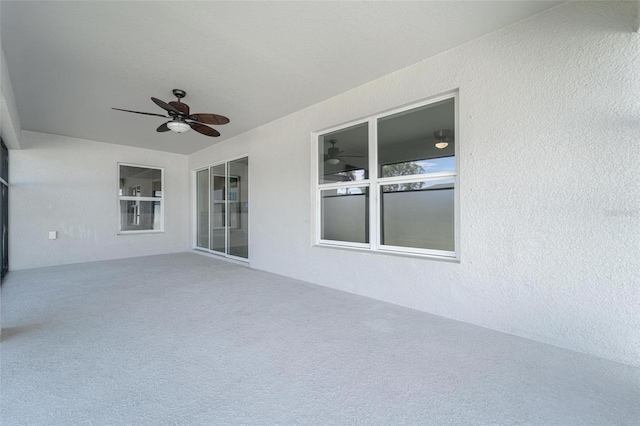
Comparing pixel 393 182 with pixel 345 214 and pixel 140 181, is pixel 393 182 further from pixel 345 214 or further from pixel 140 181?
pixel 140 181

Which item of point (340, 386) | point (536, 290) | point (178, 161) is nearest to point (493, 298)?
point (536, 290)

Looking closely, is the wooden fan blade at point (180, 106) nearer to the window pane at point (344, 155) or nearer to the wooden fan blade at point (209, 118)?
the wooden fan blade at point (209, 118)

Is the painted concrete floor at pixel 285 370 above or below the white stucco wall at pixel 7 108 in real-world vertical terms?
below

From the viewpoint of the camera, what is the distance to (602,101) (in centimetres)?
191

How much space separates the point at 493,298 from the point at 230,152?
5.18m

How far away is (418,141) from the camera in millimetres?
3207

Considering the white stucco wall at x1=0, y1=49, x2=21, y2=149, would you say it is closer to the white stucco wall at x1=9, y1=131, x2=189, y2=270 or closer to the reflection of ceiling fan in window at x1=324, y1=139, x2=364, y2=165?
the white stucco wall at x1=9, y1=131, x2=189, y2=270

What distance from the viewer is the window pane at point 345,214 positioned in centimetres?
353

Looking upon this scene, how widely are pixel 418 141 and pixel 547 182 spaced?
1.42 m

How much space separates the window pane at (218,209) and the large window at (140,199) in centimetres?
151

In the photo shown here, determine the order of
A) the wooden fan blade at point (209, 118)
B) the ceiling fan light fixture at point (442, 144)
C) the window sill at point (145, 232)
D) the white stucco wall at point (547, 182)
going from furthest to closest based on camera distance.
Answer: the window sill at point (145, 232), the wooden fan blade at point (209, 118), the ceiling fan light fixture at point (442, 144), the white stucco wall at point (547, 182)

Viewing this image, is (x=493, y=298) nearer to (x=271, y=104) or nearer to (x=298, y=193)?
(x=298, y=193)

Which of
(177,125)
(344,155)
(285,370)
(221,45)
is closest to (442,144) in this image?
(344,155)

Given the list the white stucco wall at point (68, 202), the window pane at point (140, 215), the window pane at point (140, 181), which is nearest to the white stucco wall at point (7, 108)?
the white stucco wall at point (68, 202)
